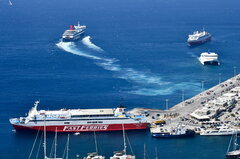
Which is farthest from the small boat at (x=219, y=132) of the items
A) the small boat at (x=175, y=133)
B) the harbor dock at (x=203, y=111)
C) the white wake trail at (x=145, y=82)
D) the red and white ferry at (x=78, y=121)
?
the white wake trail at (x=145, y=82)

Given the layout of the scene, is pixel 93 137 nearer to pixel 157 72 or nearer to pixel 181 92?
pixel 181 92

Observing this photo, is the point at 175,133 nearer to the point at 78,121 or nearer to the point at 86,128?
the point at 86,128

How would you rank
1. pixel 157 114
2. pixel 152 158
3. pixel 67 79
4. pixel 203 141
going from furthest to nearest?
pixel 67 79 → pixel 157 114 → pixel 203 141 → pixel 152 158

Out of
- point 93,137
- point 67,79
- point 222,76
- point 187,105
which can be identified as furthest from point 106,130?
point 222,76

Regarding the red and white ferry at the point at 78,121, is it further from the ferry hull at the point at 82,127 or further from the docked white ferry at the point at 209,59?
the docked white ferry at the point at 209,59

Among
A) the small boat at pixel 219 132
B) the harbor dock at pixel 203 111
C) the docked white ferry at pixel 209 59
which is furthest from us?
the docked white ferry at pixel 209 59

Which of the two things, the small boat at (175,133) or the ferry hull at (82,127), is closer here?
the small boat at (175,133)

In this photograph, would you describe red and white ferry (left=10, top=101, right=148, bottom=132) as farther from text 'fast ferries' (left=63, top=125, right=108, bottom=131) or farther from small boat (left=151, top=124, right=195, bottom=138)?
small boat (left=151, top=124, right=195, bottom=138)

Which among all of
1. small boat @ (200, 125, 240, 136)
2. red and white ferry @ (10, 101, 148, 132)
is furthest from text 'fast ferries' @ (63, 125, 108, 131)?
small boat @ (200, 125, 240, 136)
